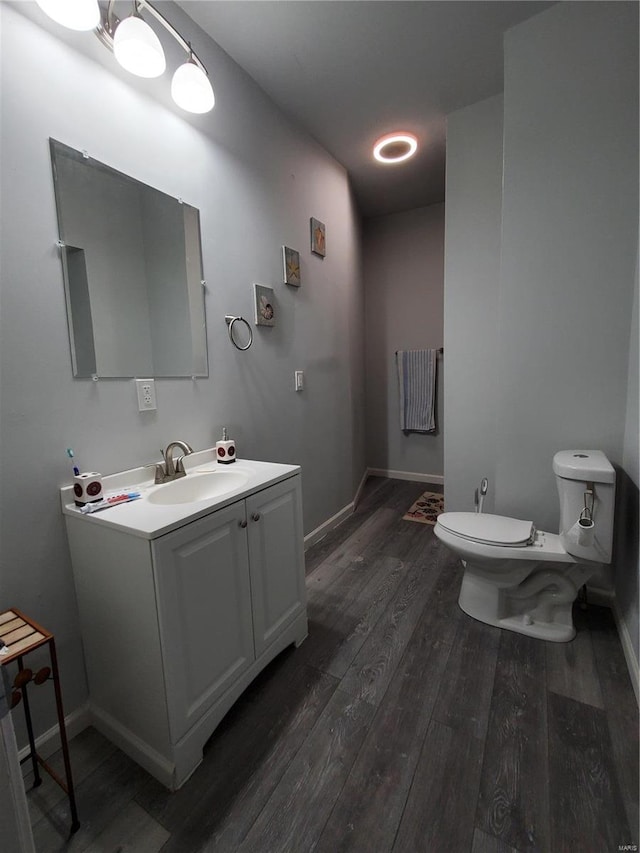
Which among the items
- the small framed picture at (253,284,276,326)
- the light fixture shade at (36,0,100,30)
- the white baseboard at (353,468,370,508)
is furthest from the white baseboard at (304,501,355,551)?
the light fixture shade at (36,0,100,30)

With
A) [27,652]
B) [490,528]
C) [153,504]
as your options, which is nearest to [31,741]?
[27,652]

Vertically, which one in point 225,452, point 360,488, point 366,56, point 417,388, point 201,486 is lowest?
point 360,488

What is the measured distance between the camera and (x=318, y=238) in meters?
2.41

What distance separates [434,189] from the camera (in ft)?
10.1

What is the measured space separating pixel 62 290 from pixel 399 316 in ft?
10.0

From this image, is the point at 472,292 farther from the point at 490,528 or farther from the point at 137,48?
the point at 137,48

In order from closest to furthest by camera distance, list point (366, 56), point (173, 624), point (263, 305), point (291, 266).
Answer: point (173, 624) < point (366, 56) < point (263, 305) < point (291, 266)

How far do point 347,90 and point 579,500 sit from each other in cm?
230

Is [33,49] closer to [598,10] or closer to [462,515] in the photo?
[598,10]

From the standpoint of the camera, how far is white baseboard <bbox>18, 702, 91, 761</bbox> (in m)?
1.10

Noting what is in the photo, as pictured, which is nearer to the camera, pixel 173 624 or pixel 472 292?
pixel 173 624

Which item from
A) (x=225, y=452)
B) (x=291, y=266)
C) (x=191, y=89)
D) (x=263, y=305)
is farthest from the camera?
(x=291, y=266)

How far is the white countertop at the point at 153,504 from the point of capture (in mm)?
983

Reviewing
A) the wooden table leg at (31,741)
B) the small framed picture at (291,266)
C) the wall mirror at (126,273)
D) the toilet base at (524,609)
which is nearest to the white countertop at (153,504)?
the wall mirror at (126,273)
